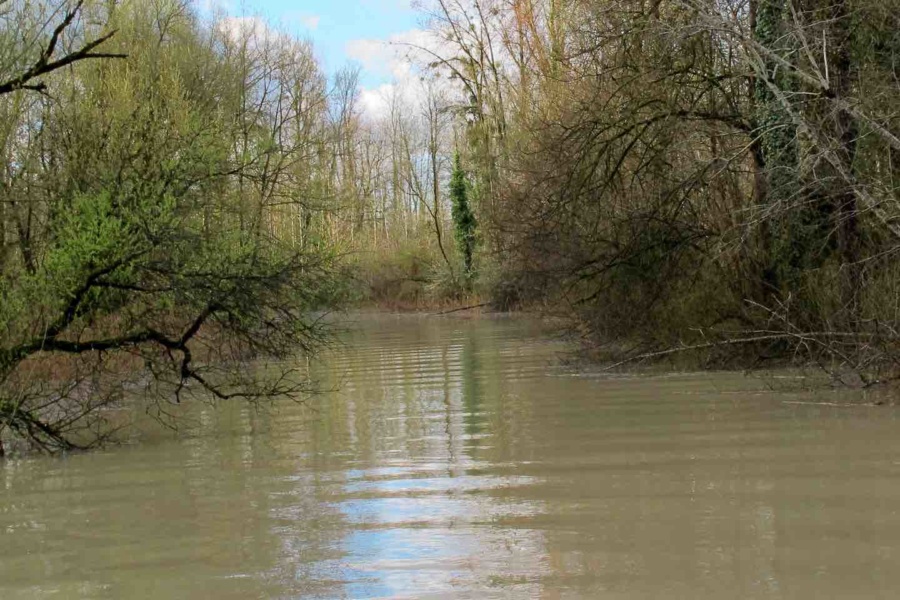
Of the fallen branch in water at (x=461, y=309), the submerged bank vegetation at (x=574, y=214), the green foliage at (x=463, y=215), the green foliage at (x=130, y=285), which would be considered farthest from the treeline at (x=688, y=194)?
the green foliage at (x=463, y=215)

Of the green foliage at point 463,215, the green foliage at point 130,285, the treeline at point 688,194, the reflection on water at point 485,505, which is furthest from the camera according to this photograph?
the green foliage at point 463,215

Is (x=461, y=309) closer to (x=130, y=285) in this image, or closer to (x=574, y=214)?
(x=574, y=214)

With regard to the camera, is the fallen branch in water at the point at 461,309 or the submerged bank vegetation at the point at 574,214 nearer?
the submerged bank vegetation at the point at 574,214

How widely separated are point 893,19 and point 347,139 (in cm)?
4511

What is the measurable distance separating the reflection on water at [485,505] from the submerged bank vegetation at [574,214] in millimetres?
1285

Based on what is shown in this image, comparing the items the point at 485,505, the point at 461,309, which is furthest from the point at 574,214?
the point at 461,309

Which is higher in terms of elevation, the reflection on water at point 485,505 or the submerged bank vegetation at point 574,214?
the submerged bank vegetation at point 574,214

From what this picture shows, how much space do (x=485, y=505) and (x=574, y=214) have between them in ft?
31.2

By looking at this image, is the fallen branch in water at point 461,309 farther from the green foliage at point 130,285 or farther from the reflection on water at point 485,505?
the reflection on water at point 485,505

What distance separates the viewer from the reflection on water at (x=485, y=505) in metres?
5.81

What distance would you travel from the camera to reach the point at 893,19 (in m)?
12.6

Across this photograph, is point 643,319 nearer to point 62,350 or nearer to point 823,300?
point 823,300

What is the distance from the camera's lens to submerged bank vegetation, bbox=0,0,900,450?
37.2 ft

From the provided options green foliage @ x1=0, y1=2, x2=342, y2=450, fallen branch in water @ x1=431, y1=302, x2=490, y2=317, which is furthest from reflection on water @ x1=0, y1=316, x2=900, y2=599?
fallen branch in water @ x1=431, y1=302, x2=490, y2=317
